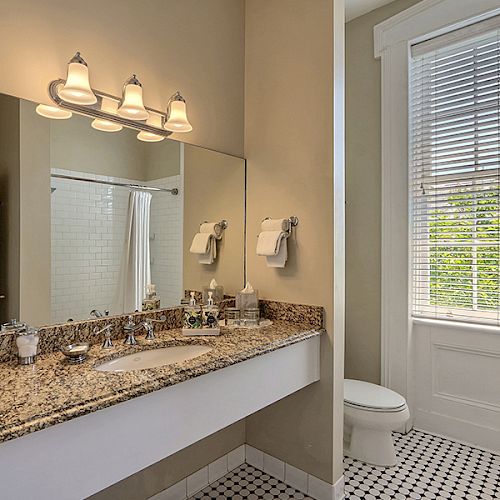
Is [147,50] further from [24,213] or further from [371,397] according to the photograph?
[371,397]

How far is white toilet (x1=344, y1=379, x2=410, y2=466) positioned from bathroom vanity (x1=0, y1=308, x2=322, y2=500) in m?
0.73

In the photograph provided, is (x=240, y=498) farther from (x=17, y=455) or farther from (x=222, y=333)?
(x=17, y=455)

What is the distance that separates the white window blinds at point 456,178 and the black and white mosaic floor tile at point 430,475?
2.50 feet

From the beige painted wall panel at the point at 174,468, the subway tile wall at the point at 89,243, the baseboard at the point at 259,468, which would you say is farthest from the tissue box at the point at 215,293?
the baseboard at the point at 259,468

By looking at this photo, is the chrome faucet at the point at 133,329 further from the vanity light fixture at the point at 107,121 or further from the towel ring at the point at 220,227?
the vanity light fixture at the point at 107,121

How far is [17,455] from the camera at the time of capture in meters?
0.90

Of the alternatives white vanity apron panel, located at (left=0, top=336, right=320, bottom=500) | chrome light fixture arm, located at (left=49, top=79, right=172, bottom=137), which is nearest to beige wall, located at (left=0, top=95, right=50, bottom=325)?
chrome light fixture arm, located at (left=49, top=79, right=172, bottom=137)

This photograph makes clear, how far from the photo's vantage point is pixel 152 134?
69.8 inches

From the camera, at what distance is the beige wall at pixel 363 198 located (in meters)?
2.70

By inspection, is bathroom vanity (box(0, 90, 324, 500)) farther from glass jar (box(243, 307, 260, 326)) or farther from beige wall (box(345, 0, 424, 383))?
beige wall (box(345, 0, 424, 383))

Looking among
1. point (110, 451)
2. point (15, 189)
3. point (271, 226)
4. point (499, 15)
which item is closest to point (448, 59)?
point (499, 15)

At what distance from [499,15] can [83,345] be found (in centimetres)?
270

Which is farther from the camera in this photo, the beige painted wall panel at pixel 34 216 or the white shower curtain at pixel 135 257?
the white shower curtain at pixel 135 257

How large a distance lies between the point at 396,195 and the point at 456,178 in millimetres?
355
